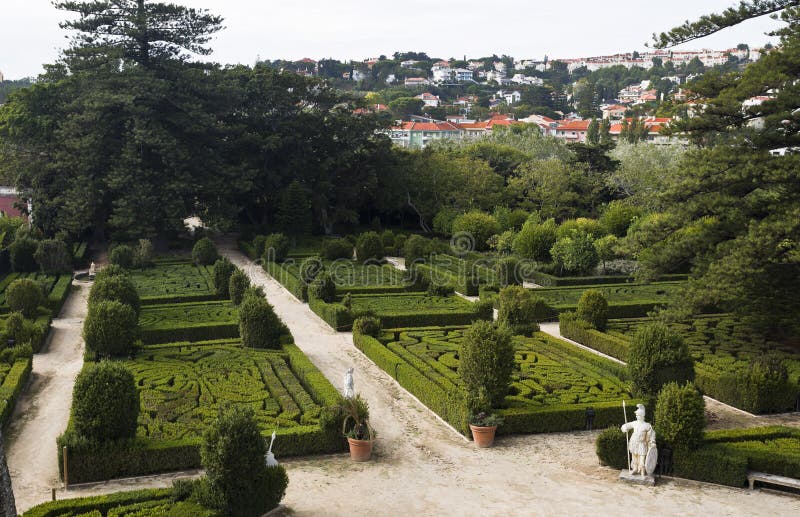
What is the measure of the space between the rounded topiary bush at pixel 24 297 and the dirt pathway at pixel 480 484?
12804mm

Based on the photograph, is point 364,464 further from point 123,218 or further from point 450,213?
point 450,213

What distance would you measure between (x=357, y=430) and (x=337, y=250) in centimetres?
2229

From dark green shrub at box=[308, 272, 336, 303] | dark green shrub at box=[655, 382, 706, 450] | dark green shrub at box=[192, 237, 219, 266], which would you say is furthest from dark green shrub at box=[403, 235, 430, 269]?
dark green shrub at box=[655, 382, 706, 450]

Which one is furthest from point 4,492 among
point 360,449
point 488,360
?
point 488,360

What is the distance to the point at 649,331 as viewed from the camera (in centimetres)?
1616

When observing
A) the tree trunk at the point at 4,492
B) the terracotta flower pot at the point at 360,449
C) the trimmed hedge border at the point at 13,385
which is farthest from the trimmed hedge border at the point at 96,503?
the trimmed hedge border at the point at 13,385

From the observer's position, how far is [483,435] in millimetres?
14898

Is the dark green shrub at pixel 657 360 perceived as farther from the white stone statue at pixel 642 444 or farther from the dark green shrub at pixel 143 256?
the dark green shrub at pixel 143 256

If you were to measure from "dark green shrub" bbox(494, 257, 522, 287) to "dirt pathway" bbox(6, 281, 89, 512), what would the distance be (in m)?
14.2

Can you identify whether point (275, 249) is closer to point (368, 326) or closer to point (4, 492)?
point (368, 326)

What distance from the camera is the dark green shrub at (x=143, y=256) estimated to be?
1308 inches

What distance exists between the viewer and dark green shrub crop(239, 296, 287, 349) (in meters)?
20.4

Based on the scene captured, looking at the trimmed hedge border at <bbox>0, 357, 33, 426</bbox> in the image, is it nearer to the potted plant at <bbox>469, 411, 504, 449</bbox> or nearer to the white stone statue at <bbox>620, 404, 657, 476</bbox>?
the potted plant at <bbox>469, 411, 504, 449</bbox>

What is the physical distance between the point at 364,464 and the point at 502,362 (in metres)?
3.49
